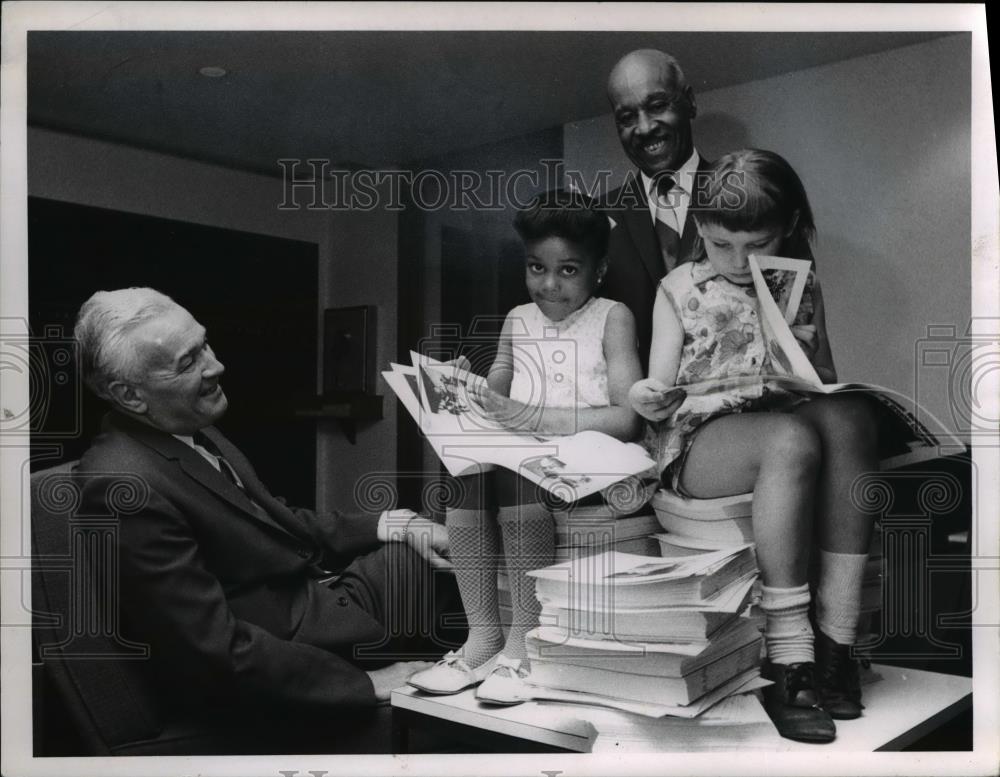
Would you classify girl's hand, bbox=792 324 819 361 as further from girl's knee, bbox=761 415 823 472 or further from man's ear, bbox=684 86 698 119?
man's ear, bbox=684 86 698 119

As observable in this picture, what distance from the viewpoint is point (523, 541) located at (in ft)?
6.46

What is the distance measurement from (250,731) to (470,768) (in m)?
0.49

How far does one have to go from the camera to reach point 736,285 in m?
1.99

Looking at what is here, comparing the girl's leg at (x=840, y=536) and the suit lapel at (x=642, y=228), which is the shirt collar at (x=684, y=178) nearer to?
the suit lapel at (x=642, y=228)

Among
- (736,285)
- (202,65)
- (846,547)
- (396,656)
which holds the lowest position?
(396,656)

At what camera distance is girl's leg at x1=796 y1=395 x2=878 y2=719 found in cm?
197

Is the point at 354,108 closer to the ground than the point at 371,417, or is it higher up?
higher up

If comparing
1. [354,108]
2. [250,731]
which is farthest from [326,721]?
[354,108]

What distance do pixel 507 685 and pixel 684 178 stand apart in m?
1.18

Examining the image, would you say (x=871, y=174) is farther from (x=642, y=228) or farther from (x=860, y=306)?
(x=642, y=228)

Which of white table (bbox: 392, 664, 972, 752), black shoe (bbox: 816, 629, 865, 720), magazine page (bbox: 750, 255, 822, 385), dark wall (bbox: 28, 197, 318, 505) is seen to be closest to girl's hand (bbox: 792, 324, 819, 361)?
magazine page (bbox: 750, 255, 822, 385)

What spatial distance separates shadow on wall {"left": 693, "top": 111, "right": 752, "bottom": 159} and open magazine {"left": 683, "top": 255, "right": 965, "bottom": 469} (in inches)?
9.8

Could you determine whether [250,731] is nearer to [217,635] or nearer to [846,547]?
[217,635]

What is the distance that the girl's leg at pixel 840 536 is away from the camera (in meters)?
1.97
